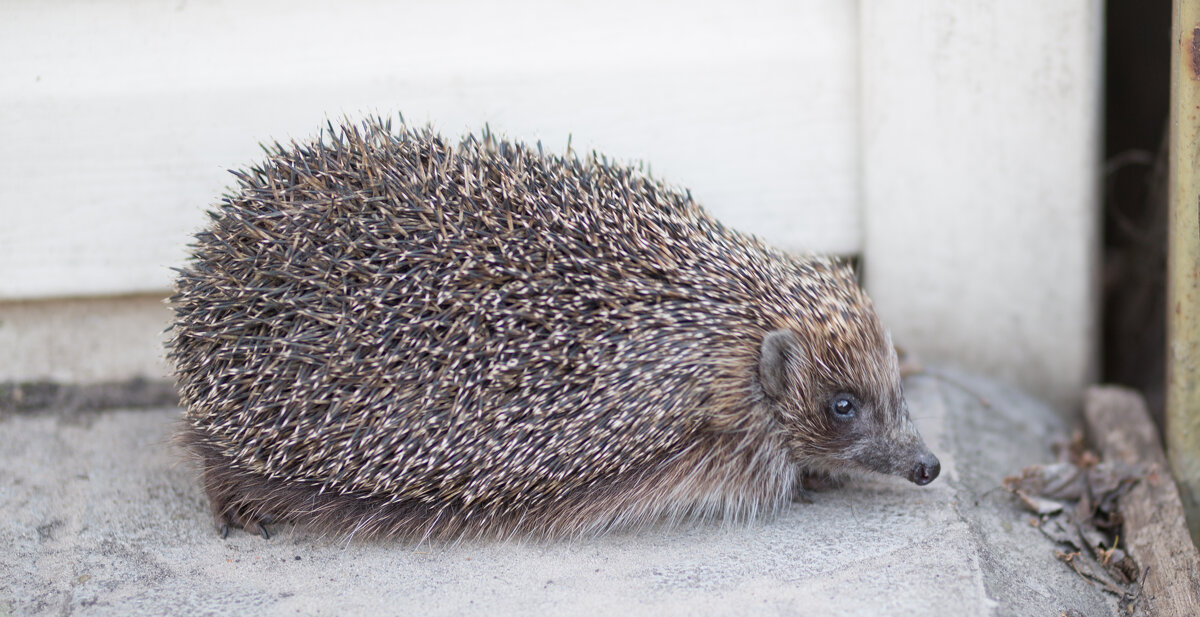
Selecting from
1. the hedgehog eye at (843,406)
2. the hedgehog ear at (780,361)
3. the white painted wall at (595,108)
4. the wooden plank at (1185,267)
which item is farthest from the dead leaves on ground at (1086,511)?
the hedgehog ear at (780,361)

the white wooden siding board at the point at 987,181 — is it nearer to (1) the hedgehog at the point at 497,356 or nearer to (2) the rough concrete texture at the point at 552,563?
(2) the rough concrete texture at the point at 552,563

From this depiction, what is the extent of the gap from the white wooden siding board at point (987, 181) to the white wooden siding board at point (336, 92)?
0.28 meters

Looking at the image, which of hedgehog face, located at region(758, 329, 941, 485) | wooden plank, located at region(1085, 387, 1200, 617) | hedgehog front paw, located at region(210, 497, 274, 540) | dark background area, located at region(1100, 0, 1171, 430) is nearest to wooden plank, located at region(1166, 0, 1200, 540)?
wooden plank, located at region(1085, 387, 1200, 617)

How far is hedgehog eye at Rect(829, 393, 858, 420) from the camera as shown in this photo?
4.16 metres

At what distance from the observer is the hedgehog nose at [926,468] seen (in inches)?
159

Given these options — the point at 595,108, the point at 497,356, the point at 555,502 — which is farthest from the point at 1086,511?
the point at 595,108

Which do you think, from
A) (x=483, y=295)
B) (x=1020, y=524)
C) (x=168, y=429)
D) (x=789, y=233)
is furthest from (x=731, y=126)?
(x=168, y=429)

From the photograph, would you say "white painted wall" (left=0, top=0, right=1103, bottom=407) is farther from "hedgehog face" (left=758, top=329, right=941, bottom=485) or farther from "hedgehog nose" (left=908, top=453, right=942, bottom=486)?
"hedgehog nose" (left=908, top=453, right=942, bottom=486)

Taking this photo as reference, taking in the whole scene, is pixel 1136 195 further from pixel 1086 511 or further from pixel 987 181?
pixel 1086 511

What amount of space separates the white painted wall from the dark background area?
85 cm

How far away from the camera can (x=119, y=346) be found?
5410 millimetres

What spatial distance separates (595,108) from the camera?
16.5 ft

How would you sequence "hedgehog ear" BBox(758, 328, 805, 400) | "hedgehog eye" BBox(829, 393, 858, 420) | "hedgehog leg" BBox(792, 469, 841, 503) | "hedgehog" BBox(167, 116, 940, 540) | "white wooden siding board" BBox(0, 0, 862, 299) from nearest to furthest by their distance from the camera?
"hedgehog" BBox(167, 116, 940, 540), "hedgehog ear" BBox(758, 328, 805, 400), "hedgehog eye" BBox(829, 393, 858, 420), "hedgehog leg" BBox(792, 469, 841, 503), "white wooden siding board" BBox(0, 0, 862, 299)

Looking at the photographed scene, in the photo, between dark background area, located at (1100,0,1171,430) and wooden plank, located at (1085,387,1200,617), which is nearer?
wooden plank, located at (1085,387,1200,617)
